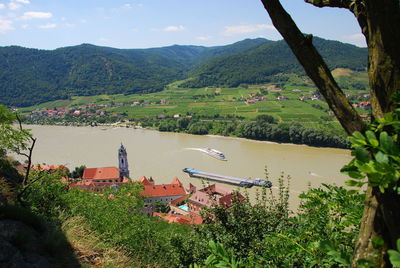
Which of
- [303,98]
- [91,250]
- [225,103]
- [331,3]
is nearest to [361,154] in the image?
[331,3]

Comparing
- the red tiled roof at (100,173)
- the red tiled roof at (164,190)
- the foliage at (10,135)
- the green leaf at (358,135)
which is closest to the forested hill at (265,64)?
the red tiled roof at (100,173)

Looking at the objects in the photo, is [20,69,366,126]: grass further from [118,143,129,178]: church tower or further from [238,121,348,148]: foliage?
[118,143,129,178]: church tower

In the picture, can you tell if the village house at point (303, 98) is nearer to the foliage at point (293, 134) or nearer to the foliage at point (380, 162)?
the foliage at point (293, 134)

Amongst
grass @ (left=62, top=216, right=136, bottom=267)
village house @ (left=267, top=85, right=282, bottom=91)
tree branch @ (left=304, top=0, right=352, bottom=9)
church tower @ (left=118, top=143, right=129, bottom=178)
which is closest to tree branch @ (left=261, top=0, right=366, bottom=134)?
tree branch @ (left=304, top=0, right=352, bottom=9)

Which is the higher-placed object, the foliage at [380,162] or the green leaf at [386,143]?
the green leaf at [386,143]

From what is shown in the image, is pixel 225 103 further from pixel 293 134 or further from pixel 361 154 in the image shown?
pixel 361 154
